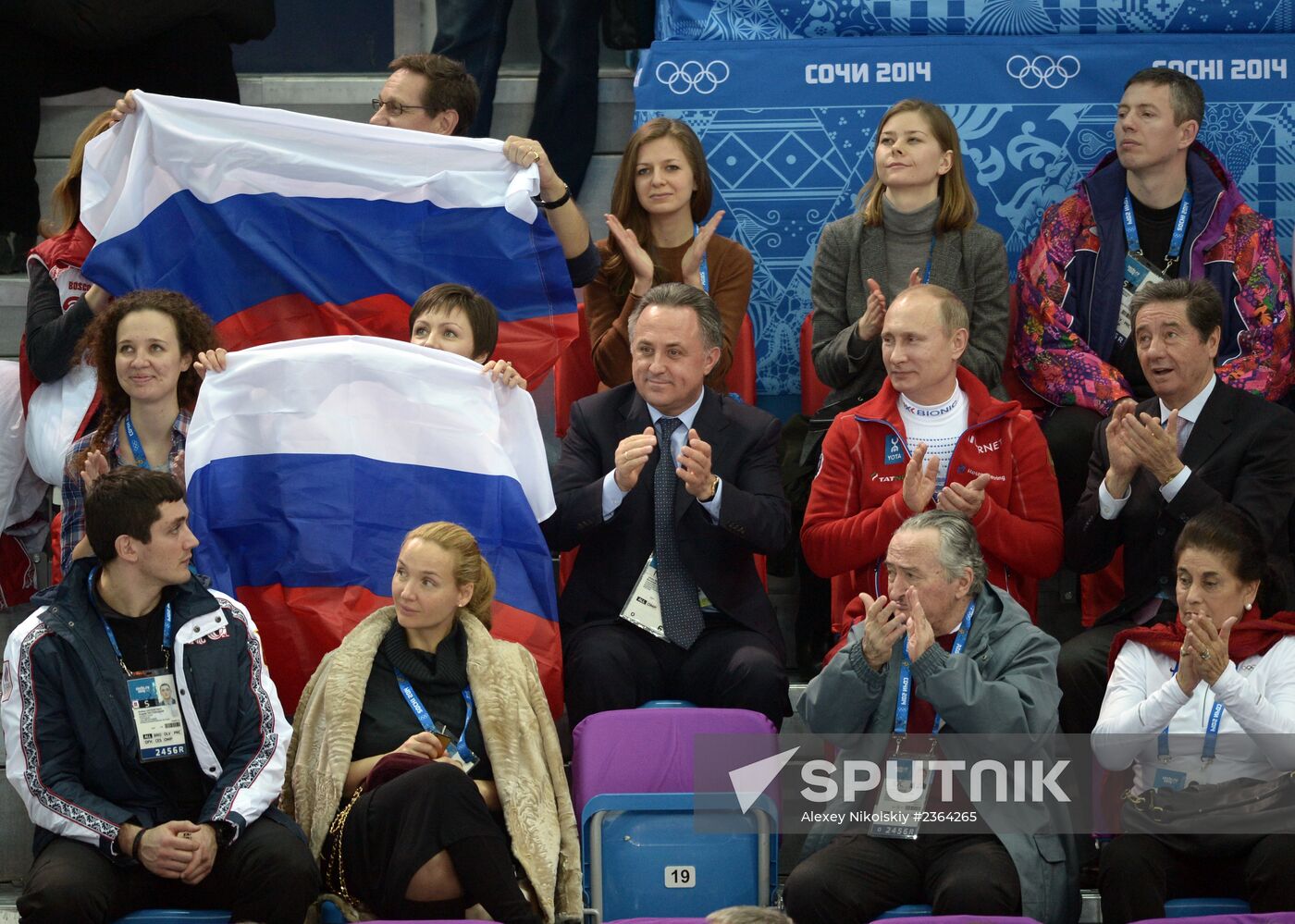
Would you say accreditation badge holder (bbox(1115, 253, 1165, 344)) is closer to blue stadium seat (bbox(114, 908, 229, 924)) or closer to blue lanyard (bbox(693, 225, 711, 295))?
blue lanyard (bbox(693, 225, 711, 295))

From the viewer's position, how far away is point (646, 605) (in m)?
4.73

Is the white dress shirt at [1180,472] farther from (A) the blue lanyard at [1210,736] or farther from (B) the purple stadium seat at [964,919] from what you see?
(B) the purple stadium seat at [964,919]

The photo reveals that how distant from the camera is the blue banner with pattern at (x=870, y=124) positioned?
623 cm

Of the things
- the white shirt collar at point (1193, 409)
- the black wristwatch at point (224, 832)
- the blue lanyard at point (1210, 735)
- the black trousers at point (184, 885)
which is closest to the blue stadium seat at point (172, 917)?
the black trousers at point (184, 885)

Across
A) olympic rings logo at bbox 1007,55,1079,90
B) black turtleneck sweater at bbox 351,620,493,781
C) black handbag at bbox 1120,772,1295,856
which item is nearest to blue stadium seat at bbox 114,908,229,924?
black turtleneck sweater at bbox 351,620,493,781

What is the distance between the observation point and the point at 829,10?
21.0 ft

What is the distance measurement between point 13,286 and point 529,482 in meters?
2.21

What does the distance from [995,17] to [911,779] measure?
330 centimetres

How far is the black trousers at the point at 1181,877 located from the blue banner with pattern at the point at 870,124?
2.54 meters

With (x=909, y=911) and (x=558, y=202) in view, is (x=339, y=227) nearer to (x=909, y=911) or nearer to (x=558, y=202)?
(x=558, y=202)

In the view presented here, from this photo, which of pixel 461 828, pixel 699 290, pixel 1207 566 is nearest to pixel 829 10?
pixel 699 290

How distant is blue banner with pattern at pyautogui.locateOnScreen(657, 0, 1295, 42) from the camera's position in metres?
6.39

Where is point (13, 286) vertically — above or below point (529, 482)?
above

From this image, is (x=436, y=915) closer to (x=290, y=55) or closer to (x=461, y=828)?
(x=461, y=828)
